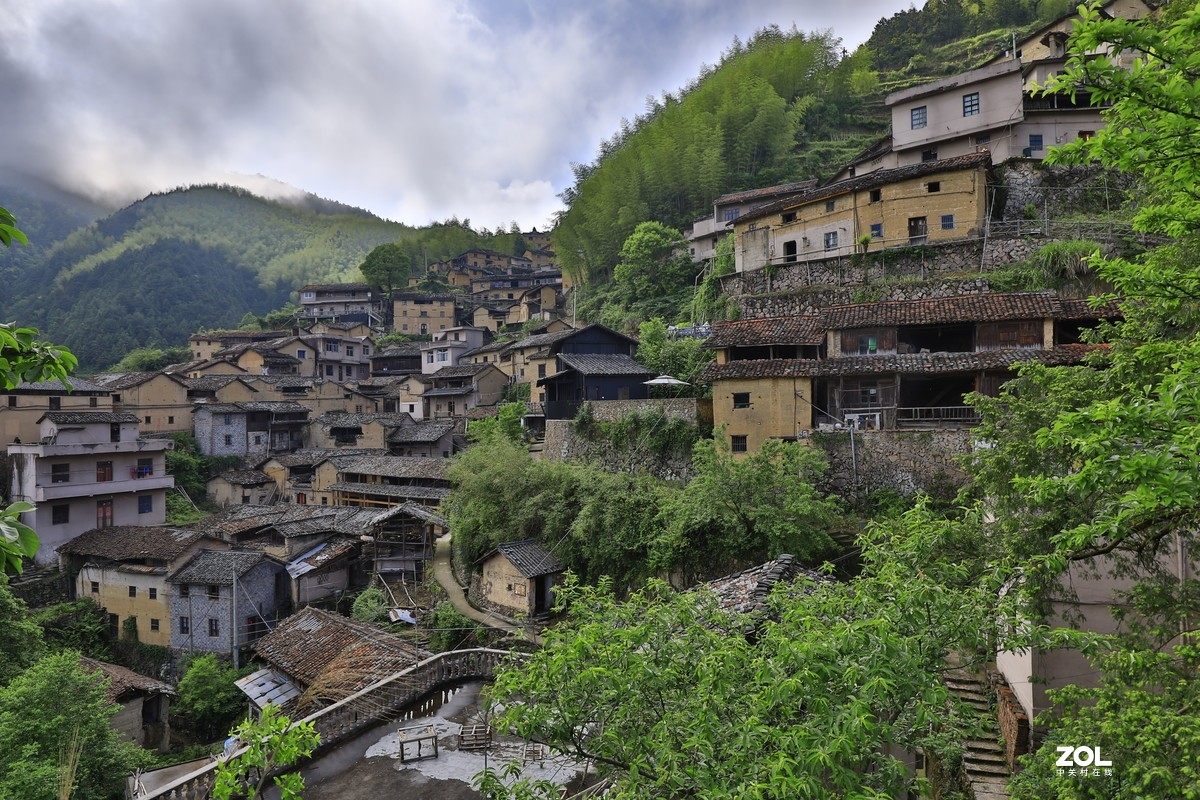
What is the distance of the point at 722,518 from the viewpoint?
17047 millimetres

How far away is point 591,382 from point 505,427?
17.7 feet

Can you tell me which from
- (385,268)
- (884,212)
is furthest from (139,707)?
(385,268)

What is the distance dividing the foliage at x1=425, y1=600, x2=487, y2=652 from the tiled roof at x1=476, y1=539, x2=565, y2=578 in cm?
242

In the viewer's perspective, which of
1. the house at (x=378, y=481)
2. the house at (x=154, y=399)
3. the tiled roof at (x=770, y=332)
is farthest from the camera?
the house at (x=154, y=399)

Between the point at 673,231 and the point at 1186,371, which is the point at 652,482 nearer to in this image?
the point at 1186,371

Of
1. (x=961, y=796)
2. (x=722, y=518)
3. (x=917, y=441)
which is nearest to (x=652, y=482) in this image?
(x=722, y=518)

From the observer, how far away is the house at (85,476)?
30.1 meters

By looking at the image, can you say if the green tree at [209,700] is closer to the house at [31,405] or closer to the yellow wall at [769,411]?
the house at [31,405]

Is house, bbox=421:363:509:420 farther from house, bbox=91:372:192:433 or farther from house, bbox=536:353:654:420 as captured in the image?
house, bbox=91:372:192:433

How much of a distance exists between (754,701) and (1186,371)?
453cm

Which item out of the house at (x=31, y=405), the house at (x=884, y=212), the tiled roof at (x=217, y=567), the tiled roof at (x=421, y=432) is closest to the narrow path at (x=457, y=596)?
the tiled roof at (x=217, y=567)

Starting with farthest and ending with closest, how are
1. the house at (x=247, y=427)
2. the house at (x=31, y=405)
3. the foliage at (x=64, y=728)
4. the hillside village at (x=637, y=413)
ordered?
the house at (x=247, y=427) → the house at (x=31, y=405) → the hillside village at (x=637, y=413) → the foliage at (x=64, y=728)

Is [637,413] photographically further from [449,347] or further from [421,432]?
[449,347]

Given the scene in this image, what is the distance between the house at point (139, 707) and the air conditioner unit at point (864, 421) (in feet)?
83.9
